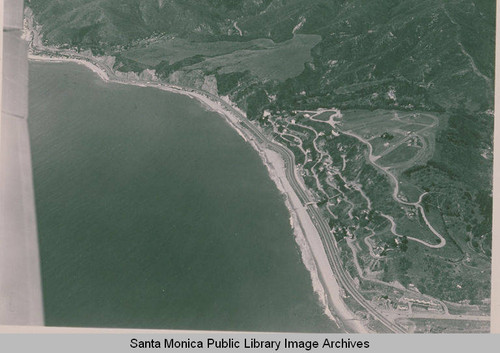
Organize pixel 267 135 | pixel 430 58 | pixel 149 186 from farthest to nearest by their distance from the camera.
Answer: pixel 430 58 → pixel 267 135 → pixel 149 186

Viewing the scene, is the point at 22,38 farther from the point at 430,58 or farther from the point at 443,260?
the point at 443,260

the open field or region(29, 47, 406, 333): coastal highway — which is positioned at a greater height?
the open field

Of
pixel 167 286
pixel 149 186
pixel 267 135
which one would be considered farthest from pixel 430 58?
pixel 167 286

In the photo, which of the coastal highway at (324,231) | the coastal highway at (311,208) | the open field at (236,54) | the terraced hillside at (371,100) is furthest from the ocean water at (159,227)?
the open field at (236,54)

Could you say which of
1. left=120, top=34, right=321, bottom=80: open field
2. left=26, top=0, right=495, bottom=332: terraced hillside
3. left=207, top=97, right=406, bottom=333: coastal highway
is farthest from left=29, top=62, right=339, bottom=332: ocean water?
left=120, top=34, right=321, bottom=80: open field

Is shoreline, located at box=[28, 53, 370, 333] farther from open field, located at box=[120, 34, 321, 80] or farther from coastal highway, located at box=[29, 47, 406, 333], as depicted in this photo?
open field, located at box=[120, 34, 321, 80]
